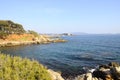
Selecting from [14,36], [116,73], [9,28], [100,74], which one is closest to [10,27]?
[9,28]

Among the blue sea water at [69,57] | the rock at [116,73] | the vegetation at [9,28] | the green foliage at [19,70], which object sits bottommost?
the blue sea water at [69,57]

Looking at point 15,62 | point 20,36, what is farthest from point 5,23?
point 15,62

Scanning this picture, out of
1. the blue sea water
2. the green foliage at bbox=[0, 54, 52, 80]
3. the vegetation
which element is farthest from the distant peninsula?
the green foliage at bbox=[0, 54, 52, 80]

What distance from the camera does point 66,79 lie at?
31.6m

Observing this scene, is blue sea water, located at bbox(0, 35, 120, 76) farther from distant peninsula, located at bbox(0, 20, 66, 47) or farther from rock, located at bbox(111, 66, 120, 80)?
distant peninsula, located at bbox(0, 20, 66, 47)

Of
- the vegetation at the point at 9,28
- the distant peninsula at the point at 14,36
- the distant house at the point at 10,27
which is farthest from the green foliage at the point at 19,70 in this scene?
the distant house at the point at 10,27

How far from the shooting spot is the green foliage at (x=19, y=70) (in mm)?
11732

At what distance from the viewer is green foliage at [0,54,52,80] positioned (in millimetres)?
11732

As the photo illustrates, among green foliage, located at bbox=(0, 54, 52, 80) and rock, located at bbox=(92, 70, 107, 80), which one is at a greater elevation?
green foliage, located at bbox=(0, 54, 52, 80)

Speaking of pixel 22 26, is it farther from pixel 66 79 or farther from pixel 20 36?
pixel 66 79

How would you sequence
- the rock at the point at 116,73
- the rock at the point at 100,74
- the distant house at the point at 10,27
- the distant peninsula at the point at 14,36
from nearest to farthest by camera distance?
the rock at the point at 116,73, the rock at the point at 100,74, the distant peninsula at the point at 14,36, the distant house at the point at 10,27

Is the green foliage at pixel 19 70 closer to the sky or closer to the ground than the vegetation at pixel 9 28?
closer to the ground

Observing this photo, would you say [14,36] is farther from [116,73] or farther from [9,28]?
[116,73]

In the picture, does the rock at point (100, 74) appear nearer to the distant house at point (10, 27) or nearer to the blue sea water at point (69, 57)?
the blue sea water at point (69, 57)
